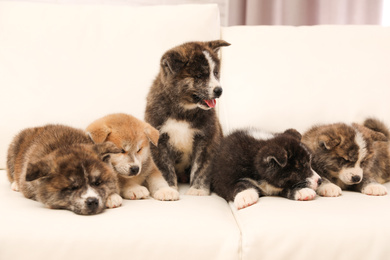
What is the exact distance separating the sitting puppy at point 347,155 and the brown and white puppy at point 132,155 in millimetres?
991

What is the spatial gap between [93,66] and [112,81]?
180 mm

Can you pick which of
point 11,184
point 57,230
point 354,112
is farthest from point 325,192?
point 11,184

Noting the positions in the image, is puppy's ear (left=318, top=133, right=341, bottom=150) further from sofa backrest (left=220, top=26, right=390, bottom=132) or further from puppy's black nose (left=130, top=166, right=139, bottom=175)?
puppy's black nose (left=130, top=166, right=139, bottom=175)

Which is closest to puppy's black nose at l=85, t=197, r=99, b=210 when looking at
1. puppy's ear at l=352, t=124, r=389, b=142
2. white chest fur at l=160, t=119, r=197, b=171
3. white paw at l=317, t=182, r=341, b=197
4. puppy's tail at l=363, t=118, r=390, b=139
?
white chest fur at l=160, t=119, r=197, b=171

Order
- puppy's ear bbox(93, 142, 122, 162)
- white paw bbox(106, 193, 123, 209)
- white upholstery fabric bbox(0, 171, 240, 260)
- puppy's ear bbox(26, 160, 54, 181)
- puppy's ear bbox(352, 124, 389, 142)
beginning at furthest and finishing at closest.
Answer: puppy's ear bbox(352, 124, 389, 142)
puppy's ear bbox(93, 142, 122, 162)
white paw bbox(106, 193, 123, 209)
puppy's ear bbox(26, 160, 54, 181)
white upholstery fabric bbox(0, 171, 240, 260)

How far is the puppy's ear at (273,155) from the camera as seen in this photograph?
2273mm

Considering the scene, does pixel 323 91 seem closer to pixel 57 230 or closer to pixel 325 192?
pixel 325 192

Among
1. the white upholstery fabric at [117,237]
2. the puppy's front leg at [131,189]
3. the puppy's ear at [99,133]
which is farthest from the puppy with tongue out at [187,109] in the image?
the white upholstery fabric at [117,237]

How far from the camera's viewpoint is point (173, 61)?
2598mm

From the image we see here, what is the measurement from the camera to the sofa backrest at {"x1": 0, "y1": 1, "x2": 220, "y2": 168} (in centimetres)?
279

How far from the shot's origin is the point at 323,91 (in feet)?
9.50

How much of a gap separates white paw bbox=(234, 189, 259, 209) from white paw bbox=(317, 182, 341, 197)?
399 millimetres

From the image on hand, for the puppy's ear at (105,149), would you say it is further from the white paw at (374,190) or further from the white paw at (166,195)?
the white paw at (374,190)

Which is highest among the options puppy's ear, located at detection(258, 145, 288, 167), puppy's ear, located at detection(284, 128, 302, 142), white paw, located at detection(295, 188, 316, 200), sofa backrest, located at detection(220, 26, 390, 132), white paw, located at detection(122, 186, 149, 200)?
sofa backrest, located at detection(220, 26, 390, 132)
